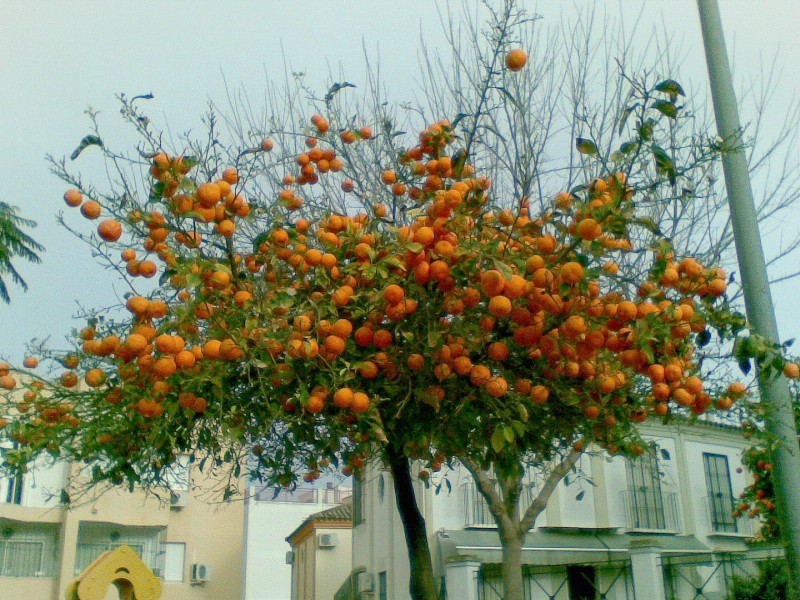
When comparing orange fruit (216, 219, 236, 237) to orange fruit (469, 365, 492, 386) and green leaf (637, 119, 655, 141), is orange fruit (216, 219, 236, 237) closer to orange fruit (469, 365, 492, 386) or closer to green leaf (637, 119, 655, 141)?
orange fruit (469, 365, 492, 386)

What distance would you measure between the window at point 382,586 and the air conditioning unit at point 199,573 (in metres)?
10.1

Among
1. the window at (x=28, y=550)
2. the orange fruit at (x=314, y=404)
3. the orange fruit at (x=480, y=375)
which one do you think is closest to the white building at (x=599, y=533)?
the window at (x=28, y=550)

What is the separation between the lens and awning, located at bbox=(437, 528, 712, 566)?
1744 centimetres

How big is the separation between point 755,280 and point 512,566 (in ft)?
22.5

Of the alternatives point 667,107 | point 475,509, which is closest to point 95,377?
point 667,107

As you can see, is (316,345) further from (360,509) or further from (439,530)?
(360,509)

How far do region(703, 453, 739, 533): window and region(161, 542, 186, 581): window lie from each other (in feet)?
54.8

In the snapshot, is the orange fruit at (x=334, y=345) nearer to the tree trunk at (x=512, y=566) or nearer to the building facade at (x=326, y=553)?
the tree trunk at (x=512, y=566)

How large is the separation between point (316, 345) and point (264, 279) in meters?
1.02

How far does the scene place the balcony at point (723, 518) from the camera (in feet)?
70.6

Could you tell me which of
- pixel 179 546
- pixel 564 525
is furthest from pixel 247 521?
pixel 564 525

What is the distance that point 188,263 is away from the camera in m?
3.64

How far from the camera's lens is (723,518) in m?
21.8

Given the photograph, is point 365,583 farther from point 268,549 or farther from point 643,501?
point 268,549
